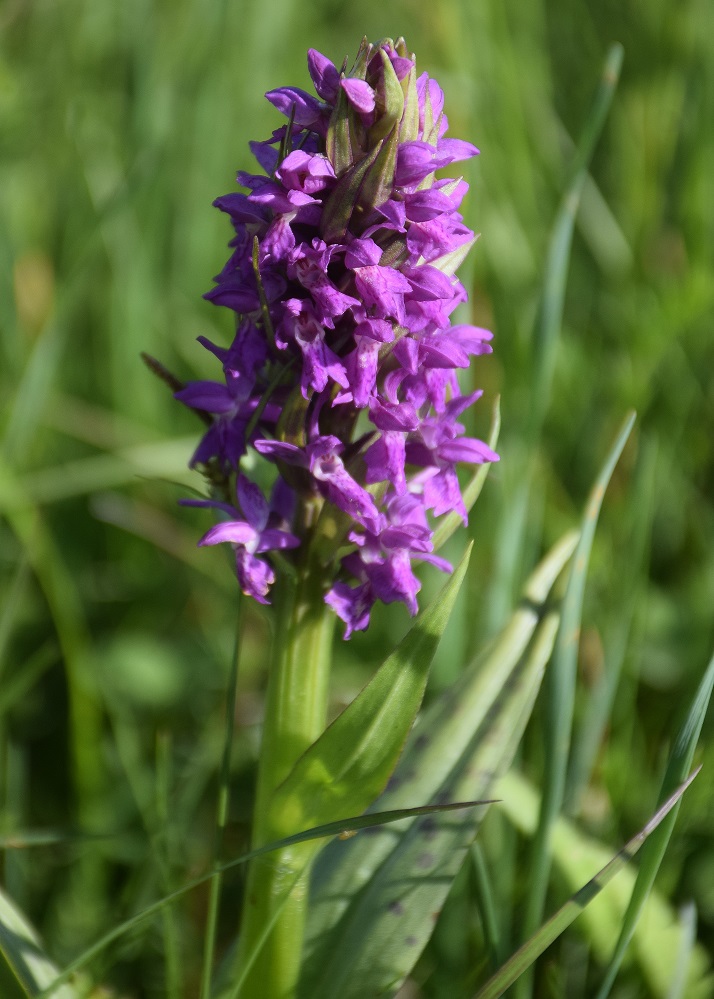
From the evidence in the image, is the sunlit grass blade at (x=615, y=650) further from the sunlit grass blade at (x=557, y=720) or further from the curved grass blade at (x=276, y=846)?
the curved grass blade at (x=276, y=846)

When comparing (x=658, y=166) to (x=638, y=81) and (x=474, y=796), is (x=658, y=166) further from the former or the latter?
(x=474, y=796)

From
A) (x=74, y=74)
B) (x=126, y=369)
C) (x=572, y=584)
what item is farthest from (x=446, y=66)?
(x=572, y=584)

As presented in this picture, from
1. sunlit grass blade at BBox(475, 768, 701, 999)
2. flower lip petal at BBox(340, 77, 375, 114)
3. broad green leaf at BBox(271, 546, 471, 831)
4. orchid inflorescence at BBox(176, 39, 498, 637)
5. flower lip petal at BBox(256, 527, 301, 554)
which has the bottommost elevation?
sunlit grass blade at BBox(475, 768, 701, 999)

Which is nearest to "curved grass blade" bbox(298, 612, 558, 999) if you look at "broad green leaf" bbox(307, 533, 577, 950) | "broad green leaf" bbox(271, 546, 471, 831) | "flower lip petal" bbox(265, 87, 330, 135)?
"broad green leaf" bbox(307, 533, 577, 950)

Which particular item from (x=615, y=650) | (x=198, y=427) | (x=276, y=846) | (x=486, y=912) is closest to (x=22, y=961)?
(x=276, y=846)

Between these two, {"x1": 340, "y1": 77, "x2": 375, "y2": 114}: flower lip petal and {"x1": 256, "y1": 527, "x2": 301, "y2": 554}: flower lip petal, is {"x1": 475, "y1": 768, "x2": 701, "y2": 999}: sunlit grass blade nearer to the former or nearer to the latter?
{"x1": 256, "y1": 527, "x2": 301, "y2": 554}: flower lip petal

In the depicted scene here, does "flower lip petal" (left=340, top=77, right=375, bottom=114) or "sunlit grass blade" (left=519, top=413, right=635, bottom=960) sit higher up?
"flower lip petal" (left=340, top=77, right=375, bottom=114)
